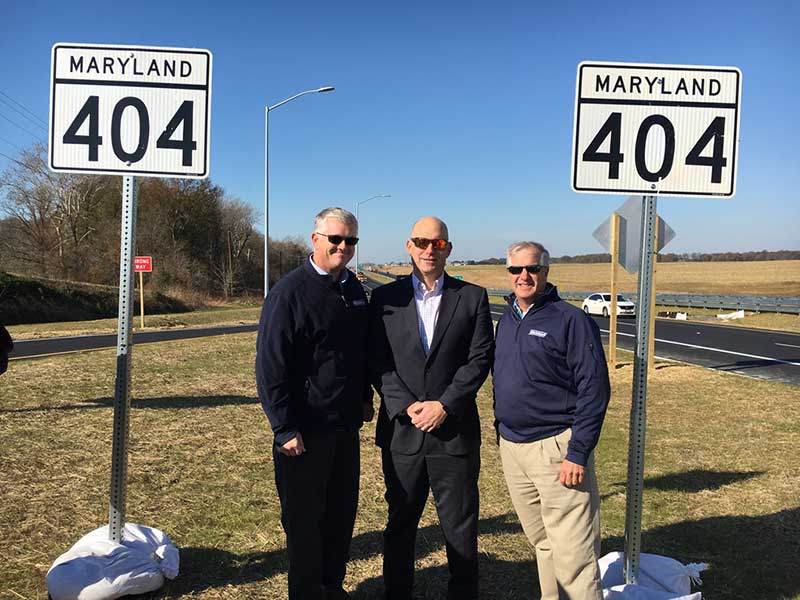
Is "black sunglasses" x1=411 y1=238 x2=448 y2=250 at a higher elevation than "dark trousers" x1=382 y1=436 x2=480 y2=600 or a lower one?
higher

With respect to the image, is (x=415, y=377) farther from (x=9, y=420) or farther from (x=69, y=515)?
(x=9, y=420)

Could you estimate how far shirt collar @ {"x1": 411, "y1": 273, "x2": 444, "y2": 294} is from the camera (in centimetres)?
316

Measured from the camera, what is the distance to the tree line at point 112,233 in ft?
124

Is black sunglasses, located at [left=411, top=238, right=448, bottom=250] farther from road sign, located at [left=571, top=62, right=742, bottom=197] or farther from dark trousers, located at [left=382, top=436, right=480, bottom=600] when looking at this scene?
dark trousers, located at [left=382, top=436, right=480, bottom=600]

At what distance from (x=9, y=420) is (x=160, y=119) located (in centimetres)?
527

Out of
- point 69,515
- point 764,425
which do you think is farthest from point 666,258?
point 69,515

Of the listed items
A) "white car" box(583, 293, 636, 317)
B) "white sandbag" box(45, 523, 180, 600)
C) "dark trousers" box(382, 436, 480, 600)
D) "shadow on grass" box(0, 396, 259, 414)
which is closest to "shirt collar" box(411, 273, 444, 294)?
"dark trousers" box(382, 436, 480, 600)

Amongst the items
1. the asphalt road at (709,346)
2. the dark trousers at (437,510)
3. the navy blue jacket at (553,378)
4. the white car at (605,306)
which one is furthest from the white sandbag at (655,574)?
the white car at (605,306)

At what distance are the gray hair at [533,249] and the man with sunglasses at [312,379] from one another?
0.81 metres

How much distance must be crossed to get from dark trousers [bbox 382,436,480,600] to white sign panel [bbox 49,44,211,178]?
1911 millimetres

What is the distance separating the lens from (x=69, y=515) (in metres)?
4.21

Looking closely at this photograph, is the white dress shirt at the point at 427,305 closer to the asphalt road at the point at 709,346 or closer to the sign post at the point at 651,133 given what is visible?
the sign post at the point at 651,133

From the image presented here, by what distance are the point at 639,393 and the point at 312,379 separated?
1.63 m

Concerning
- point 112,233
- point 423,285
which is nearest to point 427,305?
point 423,285
